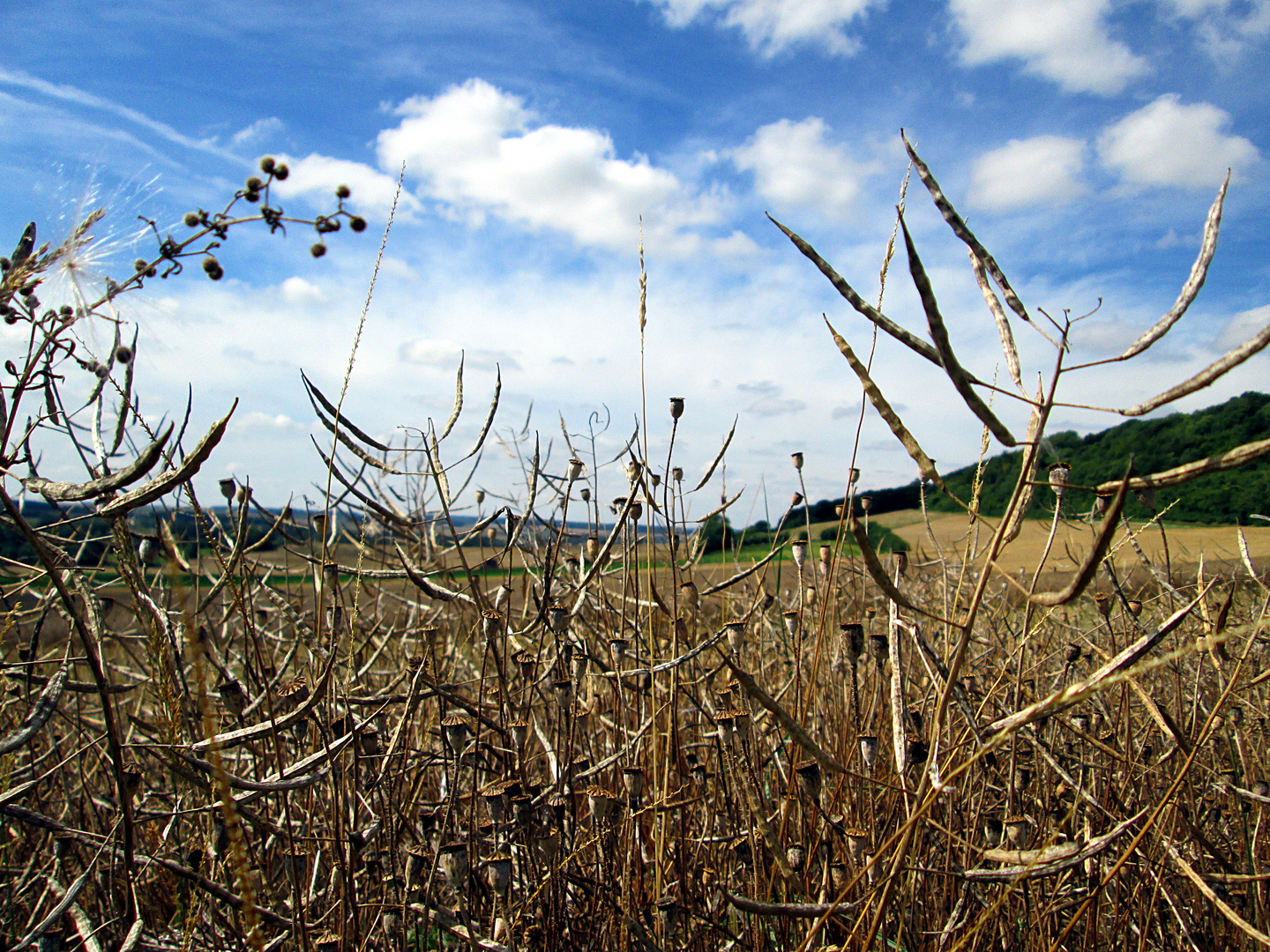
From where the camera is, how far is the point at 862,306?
0.75 m

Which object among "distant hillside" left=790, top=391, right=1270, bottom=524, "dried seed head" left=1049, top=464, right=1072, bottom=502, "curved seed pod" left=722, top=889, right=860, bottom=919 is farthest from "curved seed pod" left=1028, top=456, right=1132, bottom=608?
"distant hillside" left=790, top=391, right=1270, bottom=524

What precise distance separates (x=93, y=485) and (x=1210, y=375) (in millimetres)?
1068

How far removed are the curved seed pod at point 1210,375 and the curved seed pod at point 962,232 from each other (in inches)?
6.0

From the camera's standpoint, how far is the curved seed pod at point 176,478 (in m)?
0.63

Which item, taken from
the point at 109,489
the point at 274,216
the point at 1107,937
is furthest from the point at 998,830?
the point at 274,216

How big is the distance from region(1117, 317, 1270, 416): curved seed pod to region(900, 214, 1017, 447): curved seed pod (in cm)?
12

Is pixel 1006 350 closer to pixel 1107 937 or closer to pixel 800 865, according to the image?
pixel 800 865

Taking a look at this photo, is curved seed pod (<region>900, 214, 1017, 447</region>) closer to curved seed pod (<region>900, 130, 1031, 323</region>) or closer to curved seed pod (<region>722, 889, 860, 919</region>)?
curved seed pod (<region>900, 130, 1031, 323</region>)

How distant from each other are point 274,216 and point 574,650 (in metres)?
1.31

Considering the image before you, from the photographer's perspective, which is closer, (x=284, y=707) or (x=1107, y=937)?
(x=1107, y=937)

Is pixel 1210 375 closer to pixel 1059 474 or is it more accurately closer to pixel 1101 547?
pixel 1101 547

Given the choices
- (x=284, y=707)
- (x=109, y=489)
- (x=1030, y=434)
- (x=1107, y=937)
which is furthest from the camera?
(x=284, y=707)

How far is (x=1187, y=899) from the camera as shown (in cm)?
224

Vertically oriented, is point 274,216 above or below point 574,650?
above
